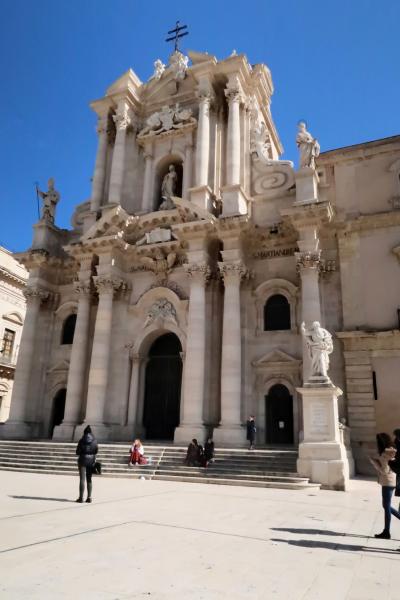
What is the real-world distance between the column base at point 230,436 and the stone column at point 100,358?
5.80 m

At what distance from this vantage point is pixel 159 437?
23.4 meters

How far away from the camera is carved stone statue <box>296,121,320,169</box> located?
73.3 feet

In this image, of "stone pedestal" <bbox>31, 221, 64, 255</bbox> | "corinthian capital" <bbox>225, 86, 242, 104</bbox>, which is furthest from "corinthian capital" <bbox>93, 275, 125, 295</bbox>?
"corinthian capital" <bbox>225, 86, 242, 104</bbox>

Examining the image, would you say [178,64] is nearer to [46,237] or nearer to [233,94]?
[233,94]

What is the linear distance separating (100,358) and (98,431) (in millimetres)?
3458

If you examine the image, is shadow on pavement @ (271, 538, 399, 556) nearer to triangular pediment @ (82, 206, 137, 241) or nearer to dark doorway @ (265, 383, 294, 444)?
dark doorway @ (265, 383, 294, 444)

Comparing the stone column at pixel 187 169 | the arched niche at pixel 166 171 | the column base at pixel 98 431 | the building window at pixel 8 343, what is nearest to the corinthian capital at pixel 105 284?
the arched niche at pixel 166 171

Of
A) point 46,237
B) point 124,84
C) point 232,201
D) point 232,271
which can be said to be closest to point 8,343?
point 46,237

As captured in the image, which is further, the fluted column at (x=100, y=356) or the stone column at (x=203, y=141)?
the stone column at (x=203, y=141)

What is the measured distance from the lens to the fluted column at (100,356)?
73.0 ft

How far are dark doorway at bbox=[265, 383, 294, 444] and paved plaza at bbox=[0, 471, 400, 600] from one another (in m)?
9.87

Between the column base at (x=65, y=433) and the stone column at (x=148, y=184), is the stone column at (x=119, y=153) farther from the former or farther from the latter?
the column base at (x=65, y=433)

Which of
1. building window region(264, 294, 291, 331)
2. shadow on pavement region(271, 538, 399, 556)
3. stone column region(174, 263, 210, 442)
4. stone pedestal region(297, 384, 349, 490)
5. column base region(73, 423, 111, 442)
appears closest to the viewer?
shadow on pavement region(271, 538, 399, 556)

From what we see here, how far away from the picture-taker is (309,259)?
802 inches
